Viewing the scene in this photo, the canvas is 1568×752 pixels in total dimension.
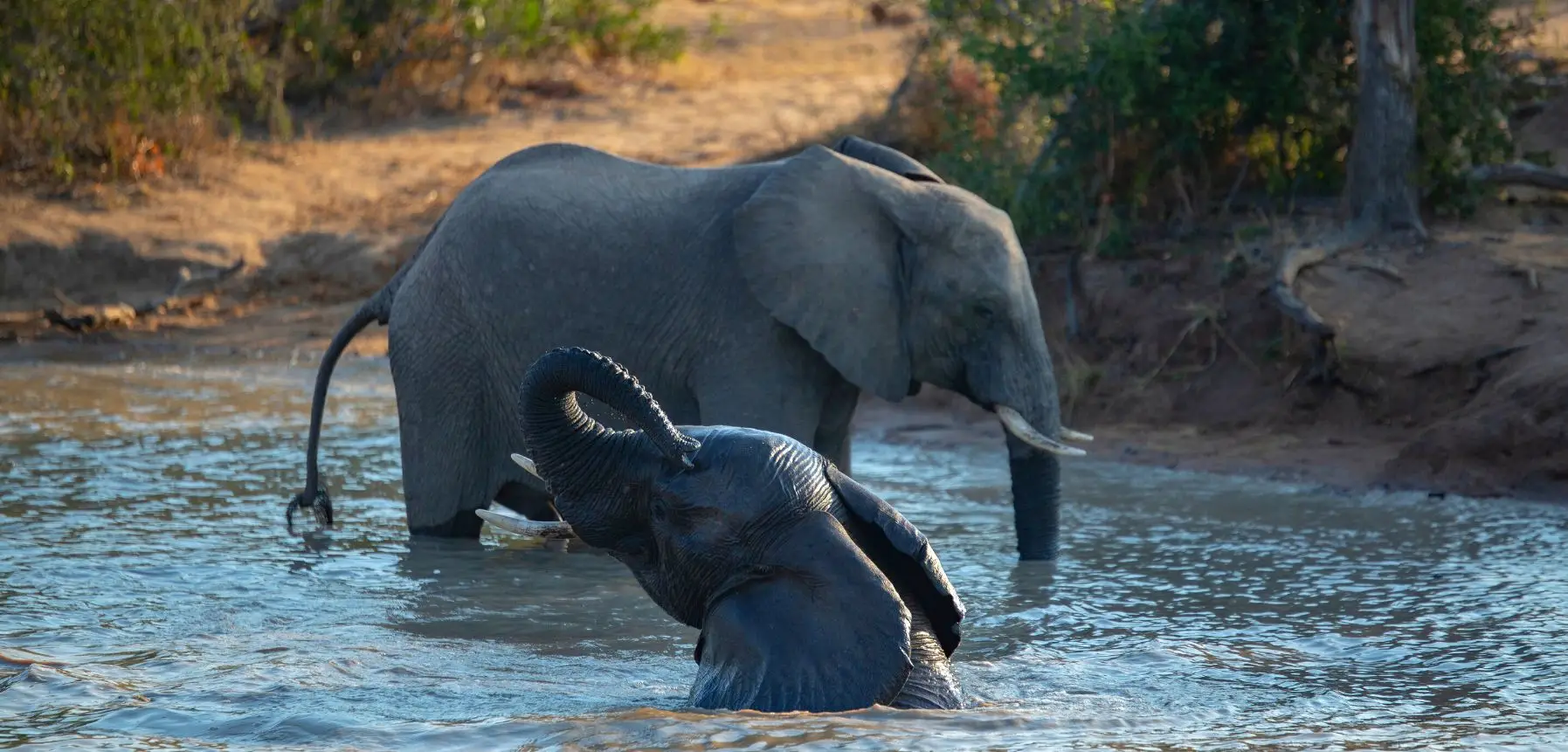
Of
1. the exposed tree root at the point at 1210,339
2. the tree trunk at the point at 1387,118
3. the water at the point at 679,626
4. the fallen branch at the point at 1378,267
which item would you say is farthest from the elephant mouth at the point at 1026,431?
the tree trunk at the point at 1387,118

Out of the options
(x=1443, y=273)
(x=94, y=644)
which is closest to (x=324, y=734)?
(x=94, y=644)

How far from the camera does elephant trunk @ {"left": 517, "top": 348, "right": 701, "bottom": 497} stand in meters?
4.14

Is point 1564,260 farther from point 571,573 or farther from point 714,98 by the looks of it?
point 714,98

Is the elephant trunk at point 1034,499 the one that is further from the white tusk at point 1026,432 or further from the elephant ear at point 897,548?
the elephant ear at point 897,548

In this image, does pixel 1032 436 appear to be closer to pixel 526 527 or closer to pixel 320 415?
pixel 526 527

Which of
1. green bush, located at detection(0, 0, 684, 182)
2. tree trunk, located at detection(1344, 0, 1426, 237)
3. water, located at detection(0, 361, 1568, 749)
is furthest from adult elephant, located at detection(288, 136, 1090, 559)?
green bush, located at detection(0, 0, 684, 182)

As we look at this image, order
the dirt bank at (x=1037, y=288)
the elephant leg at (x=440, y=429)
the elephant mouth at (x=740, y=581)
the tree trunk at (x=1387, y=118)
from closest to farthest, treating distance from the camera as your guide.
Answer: the elephant mouth at (x=740, y=581) → the elephant leg at (x=440, y=429) → the dirt bank at (x=1037, y=288) → the tree trunk at (x=1387, y=118)

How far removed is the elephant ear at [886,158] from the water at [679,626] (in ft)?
4.47

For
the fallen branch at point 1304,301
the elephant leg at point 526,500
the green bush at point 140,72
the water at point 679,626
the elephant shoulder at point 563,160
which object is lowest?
the water at point 679,626

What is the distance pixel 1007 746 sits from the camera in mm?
4449

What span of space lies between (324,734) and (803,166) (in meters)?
2.87

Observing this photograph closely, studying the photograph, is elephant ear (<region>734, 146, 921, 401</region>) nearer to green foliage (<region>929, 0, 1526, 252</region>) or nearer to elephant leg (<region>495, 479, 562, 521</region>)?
elephant leg (<region>495, 479, 562, 521</region>)

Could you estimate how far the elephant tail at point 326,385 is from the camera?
7.46 metres

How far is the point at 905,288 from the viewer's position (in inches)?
271
